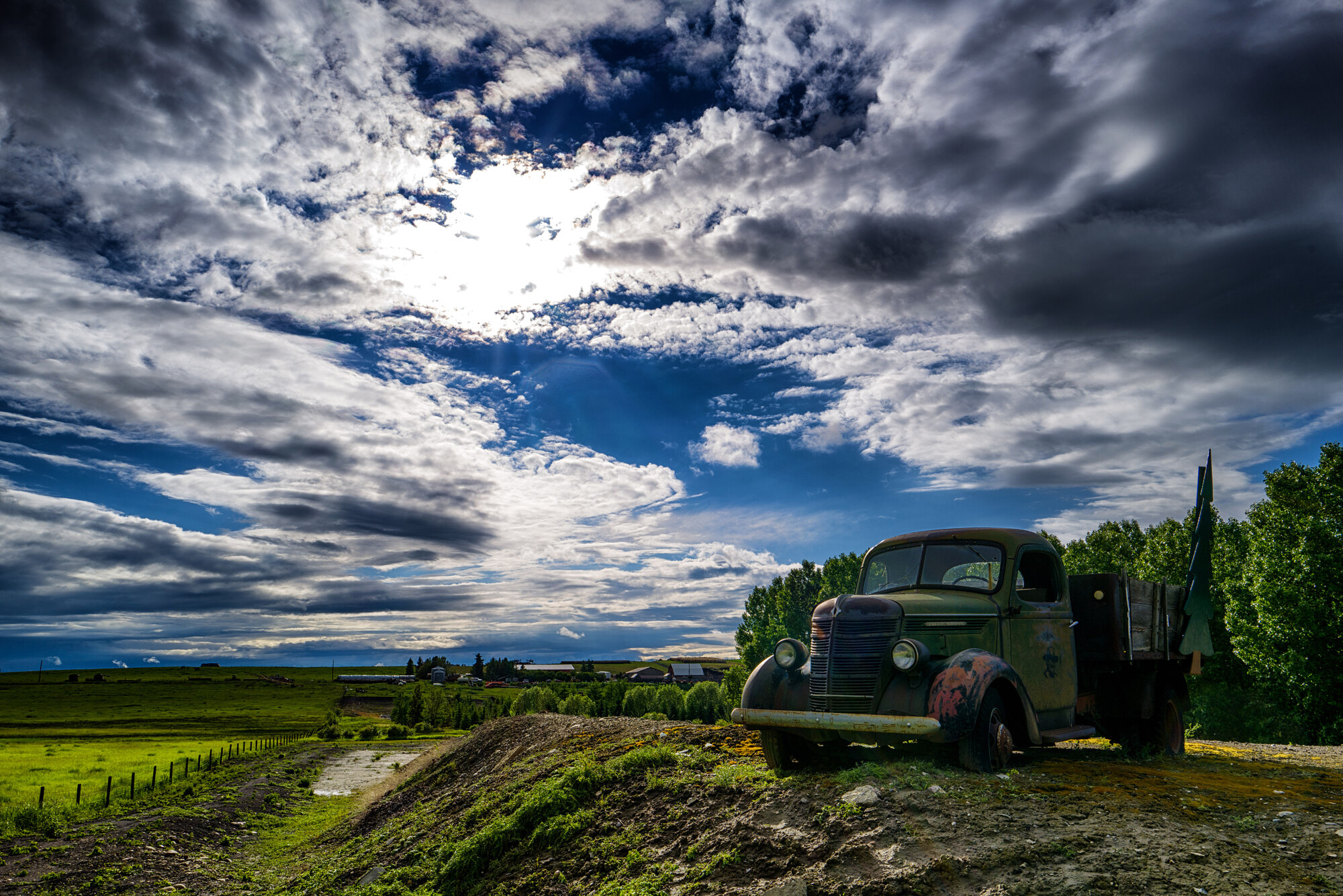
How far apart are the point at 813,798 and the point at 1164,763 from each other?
5905 millimetres

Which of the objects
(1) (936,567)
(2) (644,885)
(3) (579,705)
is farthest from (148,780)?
(1) (936,567)

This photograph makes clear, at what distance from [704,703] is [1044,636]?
178 ft

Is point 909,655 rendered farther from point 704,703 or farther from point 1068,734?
point 704,703

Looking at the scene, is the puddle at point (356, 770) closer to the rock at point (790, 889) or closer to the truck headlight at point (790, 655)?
the truck headlight at point (790, 655)

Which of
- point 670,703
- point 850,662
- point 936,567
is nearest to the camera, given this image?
point 850,662

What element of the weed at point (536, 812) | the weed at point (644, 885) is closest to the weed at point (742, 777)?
the weed at point (644, 885)

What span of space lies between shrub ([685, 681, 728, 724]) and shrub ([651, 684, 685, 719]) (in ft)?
2.93

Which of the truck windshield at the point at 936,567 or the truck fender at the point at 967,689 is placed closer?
the truck fender at the point at 967,689

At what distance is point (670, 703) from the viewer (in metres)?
63.6

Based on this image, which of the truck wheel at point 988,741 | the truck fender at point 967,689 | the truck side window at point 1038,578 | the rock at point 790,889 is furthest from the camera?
the truck side window at point 1038,578

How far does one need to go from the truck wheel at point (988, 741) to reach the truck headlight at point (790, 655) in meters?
2.03

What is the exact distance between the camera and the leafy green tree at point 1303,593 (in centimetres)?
3003

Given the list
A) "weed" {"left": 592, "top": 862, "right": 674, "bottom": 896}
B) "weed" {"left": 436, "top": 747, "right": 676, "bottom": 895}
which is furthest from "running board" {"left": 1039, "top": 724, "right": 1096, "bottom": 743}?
"weed" {"left": 436, "top": 747, "right": 676, "bottom": 895}

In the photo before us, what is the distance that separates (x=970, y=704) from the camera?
7496mm
